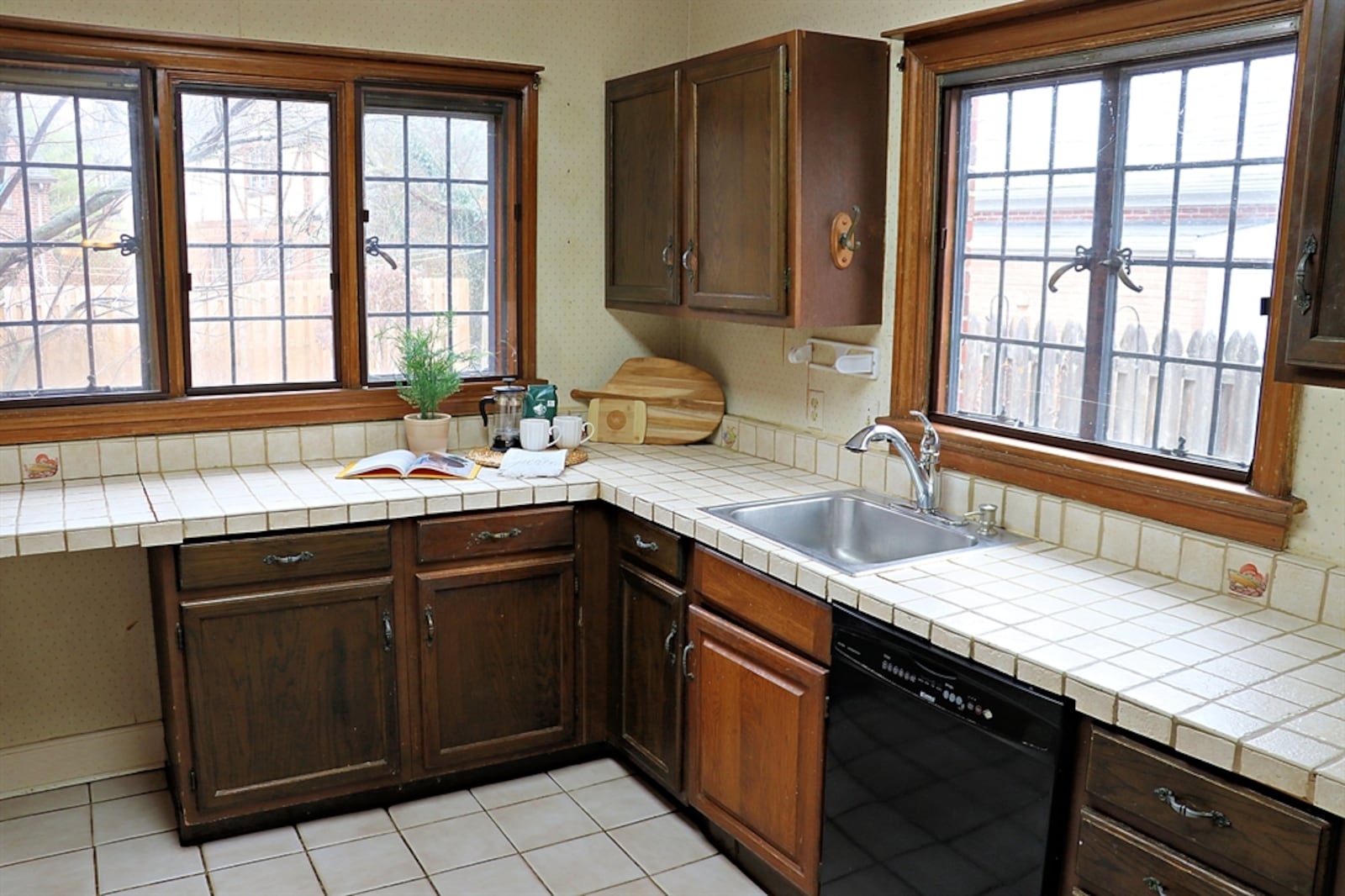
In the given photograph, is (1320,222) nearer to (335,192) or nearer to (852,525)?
(852,525)

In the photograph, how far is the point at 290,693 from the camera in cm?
293

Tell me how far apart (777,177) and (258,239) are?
5.10 feet

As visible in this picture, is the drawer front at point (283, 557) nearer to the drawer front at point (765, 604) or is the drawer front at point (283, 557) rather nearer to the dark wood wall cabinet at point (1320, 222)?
the drawer front at point (765, 604)

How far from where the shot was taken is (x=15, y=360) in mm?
3047

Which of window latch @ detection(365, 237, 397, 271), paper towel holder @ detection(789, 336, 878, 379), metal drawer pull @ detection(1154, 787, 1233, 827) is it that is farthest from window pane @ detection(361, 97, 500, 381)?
metal drawer pull @ detection(1154, 787, 1233, 827)

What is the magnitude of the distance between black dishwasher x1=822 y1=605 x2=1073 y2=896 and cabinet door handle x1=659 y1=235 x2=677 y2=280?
4.66 feet

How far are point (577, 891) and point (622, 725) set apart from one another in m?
0.64

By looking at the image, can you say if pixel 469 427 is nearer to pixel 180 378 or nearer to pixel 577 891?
pixel 180 378

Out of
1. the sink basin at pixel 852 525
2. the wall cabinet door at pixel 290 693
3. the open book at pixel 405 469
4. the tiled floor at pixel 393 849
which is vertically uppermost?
the open book at pixel 405 469

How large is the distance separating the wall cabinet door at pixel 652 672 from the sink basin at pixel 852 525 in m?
0.29

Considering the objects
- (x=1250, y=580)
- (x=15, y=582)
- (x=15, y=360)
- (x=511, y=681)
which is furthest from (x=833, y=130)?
(x=15, y=582)

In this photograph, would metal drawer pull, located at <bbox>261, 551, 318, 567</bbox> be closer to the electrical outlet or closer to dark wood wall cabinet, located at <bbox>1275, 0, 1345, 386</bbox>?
the electrical outlet

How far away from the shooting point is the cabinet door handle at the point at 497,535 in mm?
3061

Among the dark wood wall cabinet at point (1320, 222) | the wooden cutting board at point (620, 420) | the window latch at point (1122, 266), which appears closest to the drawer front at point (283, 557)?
the wooden cutting board at point (620, 420)
